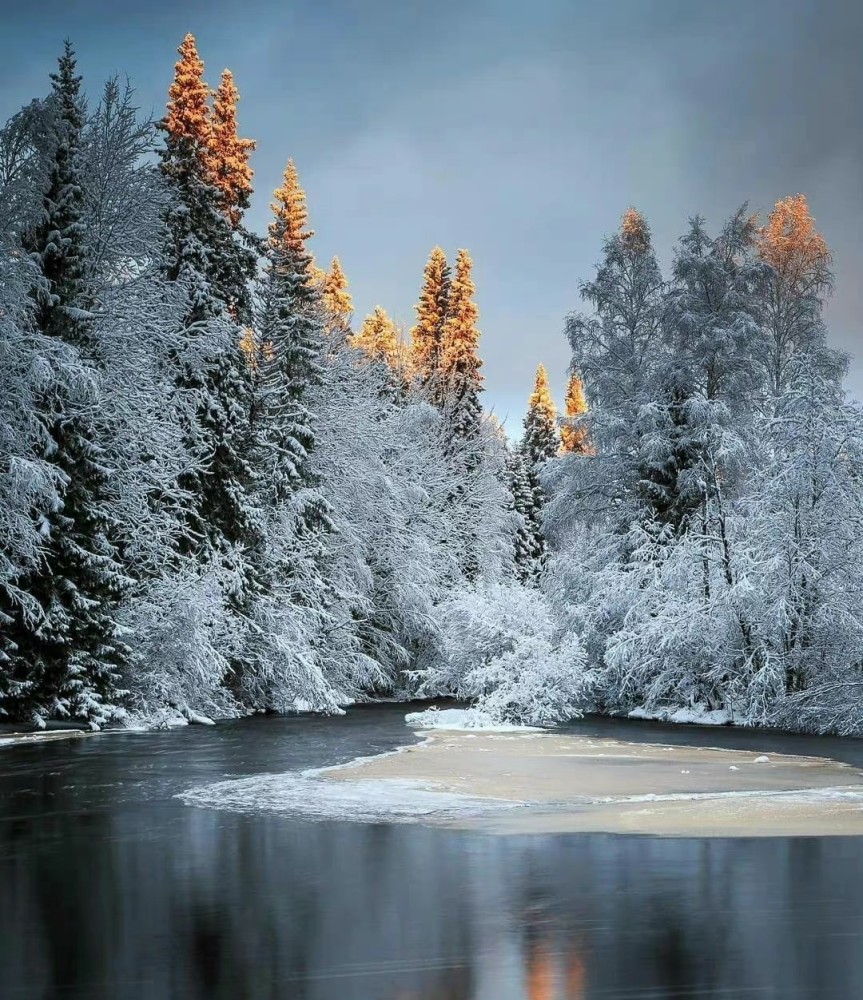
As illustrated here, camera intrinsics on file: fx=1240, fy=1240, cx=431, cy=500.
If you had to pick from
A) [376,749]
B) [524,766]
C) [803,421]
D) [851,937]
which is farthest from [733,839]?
[803,421]

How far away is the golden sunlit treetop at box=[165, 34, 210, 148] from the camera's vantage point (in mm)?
36312

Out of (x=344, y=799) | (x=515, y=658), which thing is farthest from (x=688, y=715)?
(x=344, y=799)

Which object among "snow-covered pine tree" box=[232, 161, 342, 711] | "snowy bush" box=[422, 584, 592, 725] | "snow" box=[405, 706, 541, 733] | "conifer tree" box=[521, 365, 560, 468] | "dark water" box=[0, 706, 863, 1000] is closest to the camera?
"dark water" box=[0, 706, 863, 1000]

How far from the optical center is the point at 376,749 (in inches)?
844

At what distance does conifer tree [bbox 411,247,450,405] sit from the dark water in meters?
50.4

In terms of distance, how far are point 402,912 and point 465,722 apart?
1870 centimetres

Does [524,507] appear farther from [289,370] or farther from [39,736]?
[39,736]

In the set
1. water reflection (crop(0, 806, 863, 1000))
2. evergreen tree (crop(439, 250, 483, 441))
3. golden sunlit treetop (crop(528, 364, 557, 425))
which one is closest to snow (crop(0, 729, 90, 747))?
water reflection (crop(0, 806, 863, 1000))

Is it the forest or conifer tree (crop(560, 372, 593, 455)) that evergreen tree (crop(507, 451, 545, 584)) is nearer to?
conifer tree (crop(560, 372, 593, 455))

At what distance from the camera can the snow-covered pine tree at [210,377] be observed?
30344 mm

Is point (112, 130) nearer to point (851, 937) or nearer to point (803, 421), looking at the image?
point (803, 421)

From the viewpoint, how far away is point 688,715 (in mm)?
29641

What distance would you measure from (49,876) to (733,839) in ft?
19.8

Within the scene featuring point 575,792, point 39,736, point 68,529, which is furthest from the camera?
point 68,529
